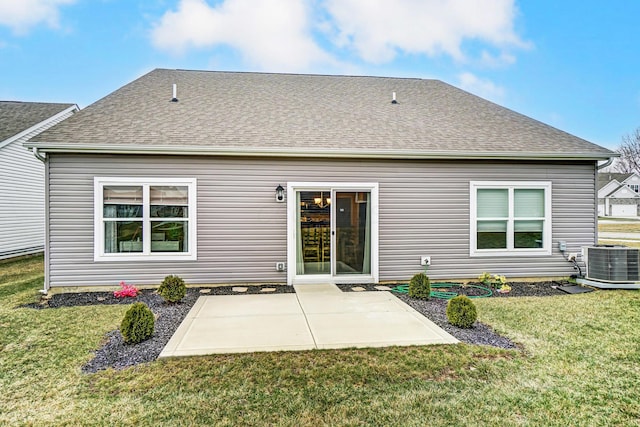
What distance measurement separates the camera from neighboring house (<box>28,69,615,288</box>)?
23.3 feet

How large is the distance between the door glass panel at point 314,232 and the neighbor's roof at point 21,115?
11.1 m

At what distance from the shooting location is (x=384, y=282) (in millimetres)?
7809

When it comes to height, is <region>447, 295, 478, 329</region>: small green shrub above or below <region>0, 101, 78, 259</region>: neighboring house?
below

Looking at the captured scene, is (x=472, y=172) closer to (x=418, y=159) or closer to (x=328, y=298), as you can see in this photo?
(x=418, y=159)

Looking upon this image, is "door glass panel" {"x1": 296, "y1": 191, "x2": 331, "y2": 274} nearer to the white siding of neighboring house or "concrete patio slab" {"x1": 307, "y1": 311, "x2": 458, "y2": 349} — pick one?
"concrete patio slab" {"x1": 307, "y1": 311, "x2": 458, "y2": 349}

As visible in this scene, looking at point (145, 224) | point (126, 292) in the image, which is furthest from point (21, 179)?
point (126, 292)

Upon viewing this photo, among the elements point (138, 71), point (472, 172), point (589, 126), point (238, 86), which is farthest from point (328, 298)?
point (589, 126)

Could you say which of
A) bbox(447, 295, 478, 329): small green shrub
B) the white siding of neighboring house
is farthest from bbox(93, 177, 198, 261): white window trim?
the white siding of neighboring house

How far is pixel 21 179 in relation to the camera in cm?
1320

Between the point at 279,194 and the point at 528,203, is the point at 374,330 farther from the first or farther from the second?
the point at 528,203

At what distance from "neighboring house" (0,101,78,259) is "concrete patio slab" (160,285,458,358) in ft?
34.3

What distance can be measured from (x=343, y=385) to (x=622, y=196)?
5800 centimetres

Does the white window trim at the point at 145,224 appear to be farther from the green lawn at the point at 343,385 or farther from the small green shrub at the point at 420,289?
the small green shrub at the point at 420,289

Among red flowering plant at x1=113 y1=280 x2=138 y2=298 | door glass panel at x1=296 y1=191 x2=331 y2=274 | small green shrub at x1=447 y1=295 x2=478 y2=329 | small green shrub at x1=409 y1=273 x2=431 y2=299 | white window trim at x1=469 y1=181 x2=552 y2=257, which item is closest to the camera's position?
small green shrub at x1=447 y1=295 x2=478 y2=329
